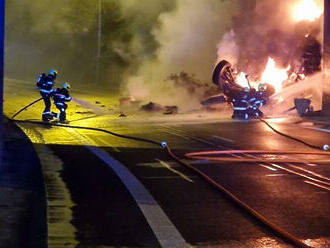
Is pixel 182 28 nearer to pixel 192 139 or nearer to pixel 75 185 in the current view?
pixel 192 139

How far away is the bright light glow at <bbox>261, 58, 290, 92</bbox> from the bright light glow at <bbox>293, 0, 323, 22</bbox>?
206cm

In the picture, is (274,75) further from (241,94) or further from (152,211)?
(152,211)

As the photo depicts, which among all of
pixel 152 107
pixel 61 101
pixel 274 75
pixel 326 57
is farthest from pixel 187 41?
pixel 61 101

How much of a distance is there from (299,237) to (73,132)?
32.3 ft

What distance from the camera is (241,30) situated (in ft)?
80.5

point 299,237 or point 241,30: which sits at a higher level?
point 241,30

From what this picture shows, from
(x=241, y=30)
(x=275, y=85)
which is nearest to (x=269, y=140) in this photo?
(x=275, y=85)

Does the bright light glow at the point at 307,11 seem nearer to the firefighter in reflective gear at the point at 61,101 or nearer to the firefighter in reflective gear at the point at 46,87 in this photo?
the firefighter in reflective gear at the point at 61,101

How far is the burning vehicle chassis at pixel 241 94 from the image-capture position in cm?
1816

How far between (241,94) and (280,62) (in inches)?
174

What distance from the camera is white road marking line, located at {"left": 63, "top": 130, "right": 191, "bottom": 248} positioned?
489 cm

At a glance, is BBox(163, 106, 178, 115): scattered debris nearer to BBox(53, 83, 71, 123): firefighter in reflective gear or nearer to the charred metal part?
the charred metal part

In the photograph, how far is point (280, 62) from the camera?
2220 centimetres

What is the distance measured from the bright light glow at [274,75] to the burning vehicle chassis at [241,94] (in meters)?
0.75
